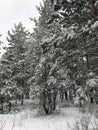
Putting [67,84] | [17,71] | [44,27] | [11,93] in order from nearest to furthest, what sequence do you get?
[67,84], [44,27], [11,93], [17,71]

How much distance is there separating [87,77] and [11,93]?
1594 cm

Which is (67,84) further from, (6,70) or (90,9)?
(6,70)

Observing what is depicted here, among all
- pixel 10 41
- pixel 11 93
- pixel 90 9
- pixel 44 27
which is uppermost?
pixel 10 41

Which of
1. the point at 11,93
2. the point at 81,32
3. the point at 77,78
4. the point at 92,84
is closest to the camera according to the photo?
the point at 92,84

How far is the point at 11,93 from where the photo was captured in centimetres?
2405

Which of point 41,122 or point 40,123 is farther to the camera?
point 41,122

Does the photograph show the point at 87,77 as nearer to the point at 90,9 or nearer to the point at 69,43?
the point at 69,43

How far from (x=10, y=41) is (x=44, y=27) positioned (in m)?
14.4

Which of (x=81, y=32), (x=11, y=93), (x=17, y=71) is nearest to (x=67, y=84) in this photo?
(x=81, y=32)

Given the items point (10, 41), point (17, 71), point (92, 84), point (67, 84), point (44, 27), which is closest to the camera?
point (92, 84)

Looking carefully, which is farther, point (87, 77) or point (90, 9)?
point (90, 9)

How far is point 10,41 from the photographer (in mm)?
31766

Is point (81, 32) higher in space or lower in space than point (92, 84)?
higher

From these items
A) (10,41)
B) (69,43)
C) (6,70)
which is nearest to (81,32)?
(69,43)
